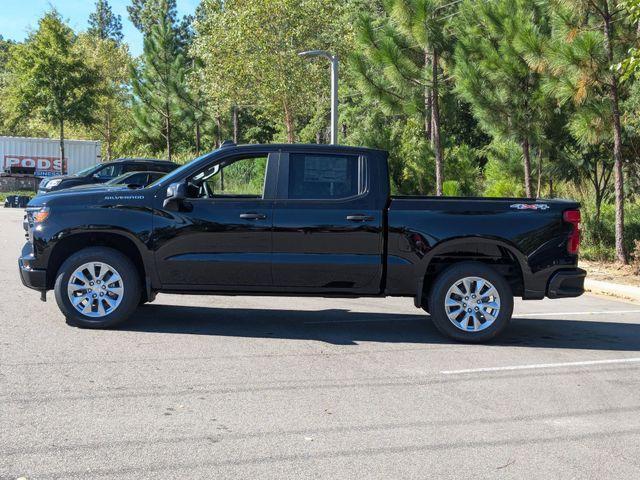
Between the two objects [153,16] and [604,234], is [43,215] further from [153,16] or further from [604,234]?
[153,16]

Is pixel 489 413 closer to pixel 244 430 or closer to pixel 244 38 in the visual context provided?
pixel 244 430

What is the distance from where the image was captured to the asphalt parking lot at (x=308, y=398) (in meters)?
4.55

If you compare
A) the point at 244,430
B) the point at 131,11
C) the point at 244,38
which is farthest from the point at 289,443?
the point at 131,11

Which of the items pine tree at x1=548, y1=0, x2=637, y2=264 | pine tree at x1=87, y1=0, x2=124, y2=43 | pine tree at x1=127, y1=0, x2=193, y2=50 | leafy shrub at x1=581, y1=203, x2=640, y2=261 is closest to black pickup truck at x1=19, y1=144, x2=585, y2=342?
pine tree at x1=548, y1=0, x2=637, y2=264

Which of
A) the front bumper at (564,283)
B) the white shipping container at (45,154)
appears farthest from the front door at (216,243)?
the white shipping container at (45,154)

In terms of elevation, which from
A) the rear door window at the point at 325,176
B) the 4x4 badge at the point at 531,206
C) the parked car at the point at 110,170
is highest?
the parked car at the point at 110,170

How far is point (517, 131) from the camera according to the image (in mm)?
16469

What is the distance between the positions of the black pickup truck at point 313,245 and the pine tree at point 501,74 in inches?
325

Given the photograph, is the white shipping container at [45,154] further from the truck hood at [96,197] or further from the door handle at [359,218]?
the door handle at [359,218]

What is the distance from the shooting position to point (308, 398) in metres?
5.86

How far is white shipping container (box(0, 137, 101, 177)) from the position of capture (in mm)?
44938

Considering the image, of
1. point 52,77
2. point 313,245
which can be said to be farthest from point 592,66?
point 52,77

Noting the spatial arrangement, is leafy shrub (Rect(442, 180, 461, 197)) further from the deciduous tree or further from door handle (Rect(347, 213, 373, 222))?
the deciduous tree

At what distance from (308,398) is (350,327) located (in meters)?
2.88
